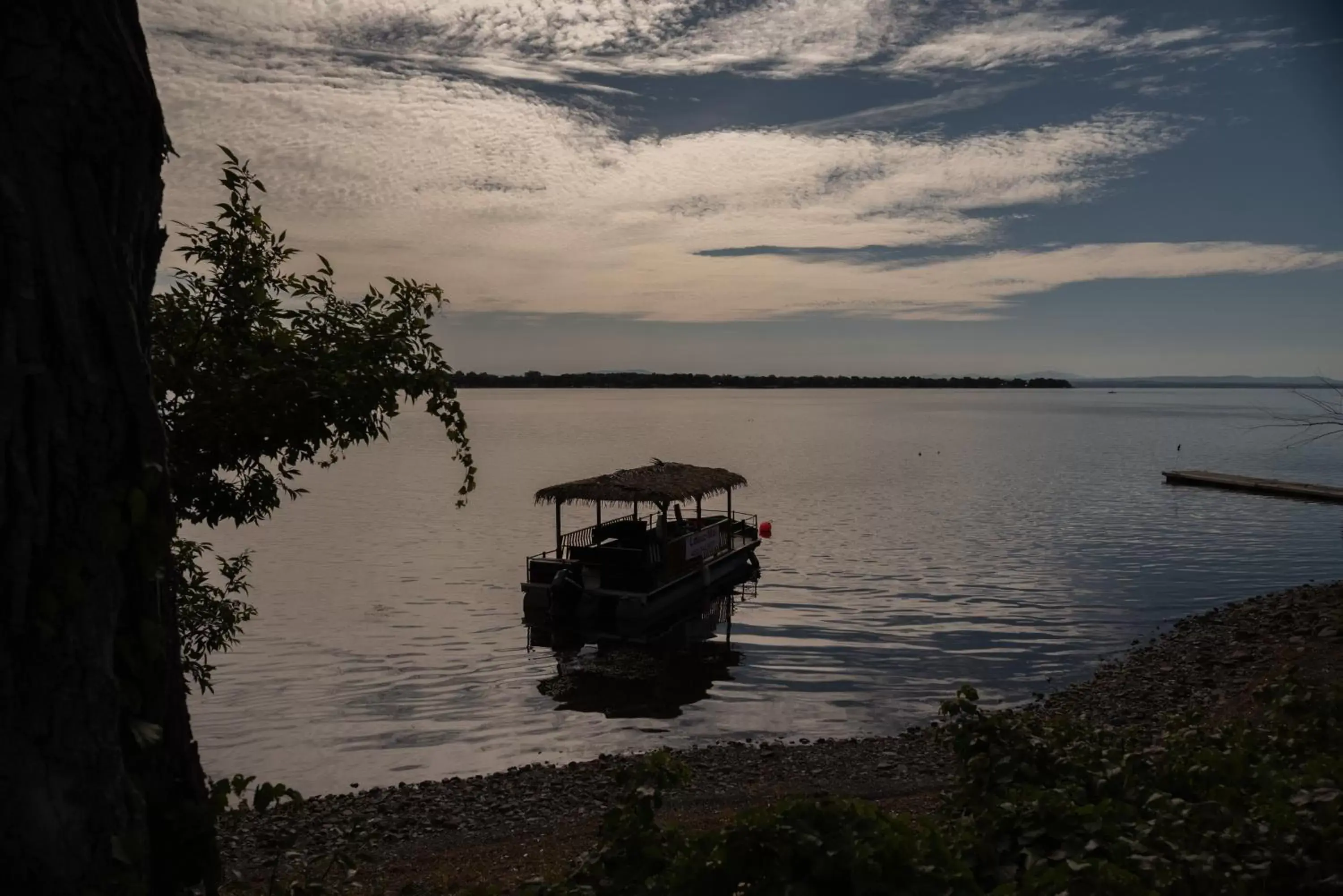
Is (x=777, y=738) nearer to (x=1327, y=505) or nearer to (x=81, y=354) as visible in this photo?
(x=81, y=354)

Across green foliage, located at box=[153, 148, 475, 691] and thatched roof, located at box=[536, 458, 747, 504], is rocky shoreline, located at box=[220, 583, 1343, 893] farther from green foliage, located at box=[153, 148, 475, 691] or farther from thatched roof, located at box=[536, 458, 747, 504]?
thatched roof, located at box=[536, 458, 747, 504]

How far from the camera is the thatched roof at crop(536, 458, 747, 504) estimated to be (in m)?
25.0

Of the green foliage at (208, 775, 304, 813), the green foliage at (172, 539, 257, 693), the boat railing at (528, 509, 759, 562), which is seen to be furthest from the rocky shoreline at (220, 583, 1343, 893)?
the boat railing at (528, 509, 759, 562)

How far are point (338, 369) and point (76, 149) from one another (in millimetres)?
3791

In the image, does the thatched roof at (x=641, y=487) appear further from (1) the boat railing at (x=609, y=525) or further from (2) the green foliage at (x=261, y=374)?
(2) the green foliage at (x=261, y=374)

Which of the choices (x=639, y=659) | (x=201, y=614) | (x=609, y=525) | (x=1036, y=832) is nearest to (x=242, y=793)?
(x=1036, y=832)

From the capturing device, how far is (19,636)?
3422 millimetres

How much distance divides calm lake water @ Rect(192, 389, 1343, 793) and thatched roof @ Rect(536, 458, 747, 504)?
383 cm

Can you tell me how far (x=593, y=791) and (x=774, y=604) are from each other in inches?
608

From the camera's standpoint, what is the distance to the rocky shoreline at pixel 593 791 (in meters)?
10.1

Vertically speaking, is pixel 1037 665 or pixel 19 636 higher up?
pixel 19 636

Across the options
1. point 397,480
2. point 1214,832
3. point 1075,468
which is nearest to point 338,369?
point 1214,832

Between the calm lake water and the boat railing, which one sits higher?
the boat railing

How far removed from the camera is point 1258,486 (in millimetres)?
51375
